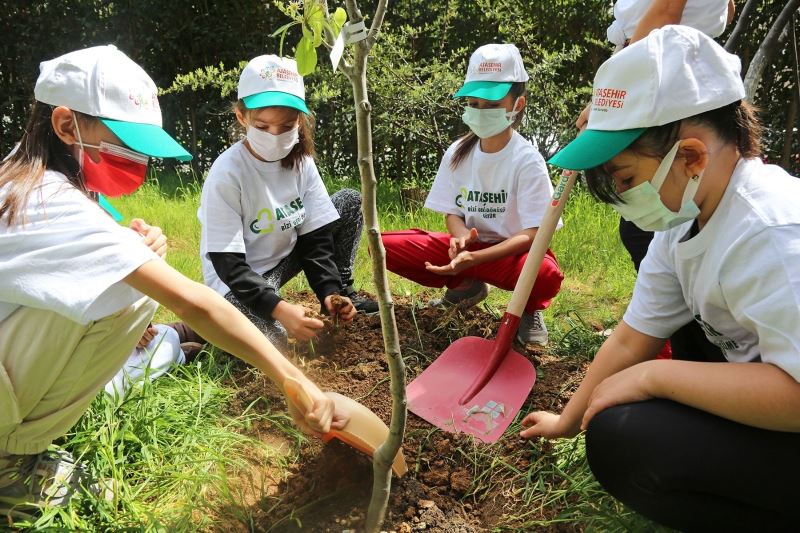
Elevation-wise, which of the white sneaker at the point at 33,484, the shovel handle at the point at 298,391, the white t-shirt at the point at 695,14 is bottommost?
the white sneaker at the point at 33,484

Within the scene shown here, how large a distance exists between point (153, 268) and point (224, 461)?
0.77 m

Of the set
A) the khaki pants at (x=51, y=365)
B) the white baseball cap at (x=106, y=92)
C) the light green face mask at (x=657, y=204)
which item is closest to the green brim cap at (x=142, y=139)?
the white baseball cap at (x=106, y=92)

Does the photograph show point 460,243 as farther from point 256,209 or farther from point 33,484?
point 33,484

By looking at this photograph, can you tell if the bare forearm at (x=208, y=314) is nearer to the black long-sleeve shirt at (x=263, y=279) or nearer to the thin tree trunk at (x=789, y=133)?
the black long-sleeve shirt at (x=263, y=279)

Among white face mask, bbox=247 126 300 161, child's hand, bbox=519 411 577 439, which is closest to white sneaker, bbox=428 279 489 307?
white face mask, bbox=247 126 300 161

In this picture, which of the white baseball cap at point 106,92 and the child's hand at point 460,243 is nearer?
the white baseball cap at point 106,92

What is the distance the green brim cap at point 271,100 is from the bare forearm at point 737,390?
1.72 meters

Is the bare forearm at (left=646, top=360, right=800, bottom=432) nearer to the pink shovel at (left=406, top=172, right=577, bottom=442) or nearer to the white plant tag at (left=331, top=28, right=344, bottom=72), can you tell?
the pink shovel at (left=406, top=172, right=577, bottom=442)

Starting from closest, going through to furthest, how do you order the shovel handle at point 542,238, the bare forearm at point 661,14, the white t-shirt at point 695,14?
the bare forearm at point 661,14
the white t-shirt at point 695,14
the shovel handle at point 542,238

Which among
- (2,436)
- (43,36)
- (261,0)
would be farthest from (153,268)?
(43,36)

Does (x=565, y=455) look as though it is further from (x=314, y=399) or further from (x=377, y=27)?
(x=377, y=27)

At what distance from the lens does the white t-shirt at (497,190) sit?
2.84 meters

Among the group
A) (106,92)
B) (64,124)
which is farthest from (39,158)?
(106,92)

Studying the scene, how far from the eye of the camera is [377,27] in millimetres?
1231
